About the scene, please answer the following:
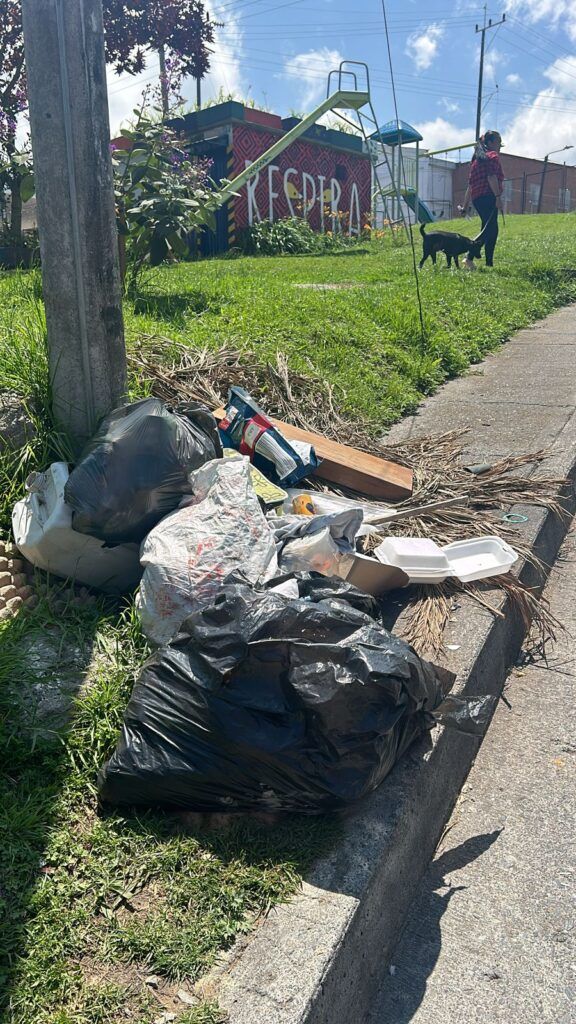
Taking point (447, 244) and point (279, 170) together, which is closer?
point (447, 244)

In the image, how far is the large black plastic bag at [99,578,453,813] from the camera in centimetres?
198

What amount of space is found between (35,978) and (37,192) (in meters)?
2.78

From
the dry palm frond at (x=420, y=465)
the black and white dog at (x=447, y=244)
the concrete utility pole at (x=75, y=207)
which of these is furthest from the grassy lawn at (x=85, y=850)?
Answer: the black and white dog at (x=447, y=244)

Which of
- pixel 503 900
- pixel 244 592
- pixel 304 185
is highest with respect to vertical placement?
pixel 304 185

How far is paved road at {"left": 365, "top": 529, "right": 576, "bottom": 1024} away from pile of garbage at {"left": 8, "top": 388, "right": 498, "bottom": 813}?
420 mm

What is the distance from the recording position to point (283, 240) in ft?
53.8

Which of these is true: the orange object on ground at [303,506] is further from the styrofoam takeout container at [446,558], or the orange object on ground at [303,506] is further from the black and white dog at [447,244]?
the black and white dog at [447,244]

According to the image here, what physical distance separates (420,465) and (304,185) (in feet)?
52.7

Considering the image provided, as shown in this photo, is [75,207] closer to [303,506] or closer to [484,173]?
[303,506]

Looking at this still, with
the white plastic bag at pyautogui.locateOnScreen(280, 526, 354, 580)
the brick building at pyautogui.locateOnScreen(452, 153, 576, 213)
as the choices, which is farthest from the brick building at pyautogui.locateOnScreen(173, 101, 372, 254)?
the brick building at pyautogui.locateOnScreen(452, 153, 576, 213)

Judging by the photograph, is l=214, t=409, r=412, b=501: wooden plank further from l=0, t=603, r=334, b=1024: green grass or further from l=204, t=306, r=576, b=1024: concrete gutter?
l=0, t=603, r=334, b=1024: green grass

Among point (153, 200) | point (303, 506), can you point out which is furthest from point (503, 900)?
point (153, 200)

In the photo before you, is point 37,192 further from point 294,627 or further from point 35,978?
point 35,978

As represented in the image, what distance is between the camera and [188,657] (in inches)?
84.9
